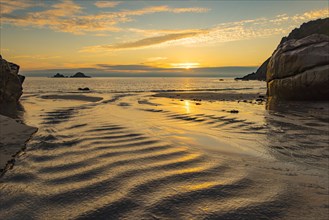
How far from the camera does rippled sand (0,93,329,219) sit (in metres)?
2.62

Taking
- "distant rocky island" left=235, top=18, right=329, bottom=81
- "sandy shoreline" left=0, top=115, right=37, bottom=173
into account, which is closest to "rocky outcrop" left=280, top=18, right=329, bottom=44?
"distant rocky island" left=235, top=18, right=329, bottom=81

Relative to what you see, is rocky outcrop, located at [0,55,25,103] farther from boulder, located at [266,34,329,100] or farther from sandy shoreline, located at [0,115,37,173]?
boulder, located at [266,34,329,100]

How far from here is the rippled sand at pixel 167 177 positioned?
8.60 feet

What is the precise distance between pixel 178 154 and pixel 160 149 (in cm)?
51

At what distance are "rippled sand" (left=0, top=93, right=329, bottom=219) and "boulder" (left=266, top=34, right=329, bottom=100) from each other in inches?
340

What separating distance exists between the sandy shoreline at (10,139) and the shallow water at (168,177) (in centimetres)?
22

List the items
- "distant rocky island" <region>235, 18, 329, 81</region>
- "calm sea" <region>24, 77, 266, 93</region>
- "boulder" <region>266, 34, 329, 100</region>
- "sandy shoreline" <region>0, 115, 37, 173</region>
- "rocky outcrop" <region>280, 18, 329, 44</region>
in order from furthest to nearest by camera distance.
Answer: "distant rocky island" <region>235, 18, 329, 81</region> → "rocky outcrop" <region>280, 18, 329, 44</region> → "calm sea" <region>24, 77, 266, 93</region> → "boulder" <region>266, 34, 329, 100</region> → "sandy shoreline" <region>0, 115, 37, 173</region>

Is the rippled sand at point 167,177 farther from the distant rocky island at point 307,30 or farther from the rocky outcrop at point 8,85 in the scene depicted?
the distant rocky island at point 307,30

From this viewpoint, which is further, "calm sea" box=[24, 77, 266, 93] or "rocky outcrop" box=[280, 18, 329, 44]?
"rocky outcrop" box=[280, 18, 329, 44]

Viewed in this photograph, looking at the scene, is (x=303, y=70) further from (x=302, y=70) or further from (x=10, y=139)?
(x=10, y=139)

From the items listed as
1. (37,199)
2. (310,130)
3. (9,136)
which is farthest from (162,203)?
(310,130)

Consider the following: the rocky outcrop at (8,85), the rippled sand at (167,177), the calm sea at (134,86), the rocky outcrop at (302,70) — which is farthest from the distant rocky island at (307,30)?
the rippled sand at (167,177)

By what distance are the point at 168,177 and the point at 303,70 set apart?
14006mm

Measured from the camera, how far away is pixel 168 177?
353cm
